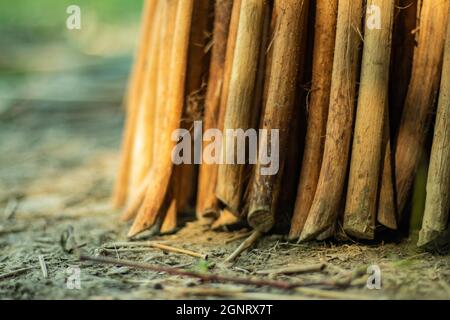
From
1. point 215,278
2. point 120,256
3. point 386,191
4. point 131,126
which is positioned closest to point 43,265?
point 120,256

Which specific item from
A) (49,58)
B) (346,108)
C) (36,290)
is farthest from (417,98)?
(49,58)

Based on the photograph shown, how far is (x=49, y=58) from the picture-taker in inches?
360

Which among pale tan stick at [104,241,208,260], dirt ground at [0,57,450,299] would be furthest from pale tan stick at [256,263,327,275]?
pale tan stick at [104,241,208,260]

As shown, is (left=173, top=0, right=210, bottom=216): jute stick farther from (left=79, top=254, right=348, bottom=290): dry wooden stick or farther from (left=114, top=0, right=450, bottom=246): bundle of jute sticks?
(left=79, top=254, right=348, bottom=290): dry wooden stick

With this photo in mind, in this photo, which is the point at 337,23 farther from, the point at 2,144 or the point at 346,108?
the point at 2,144

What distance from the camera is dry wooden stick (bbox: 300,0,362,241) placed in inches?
118

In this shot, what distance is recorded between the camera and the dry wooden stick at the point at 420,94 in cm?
303

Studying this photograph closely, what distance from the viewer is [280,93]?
313 centimetres

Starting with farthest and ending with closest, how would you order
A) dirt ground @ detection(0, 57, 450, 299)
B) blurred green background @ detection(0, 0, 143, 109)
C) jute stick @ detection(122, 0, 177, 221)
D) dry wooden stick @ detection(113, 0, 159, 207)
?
blurred green background @ detection(0, 0, 143, 109) < dry wooden stick @ detection(113, 0, 159, 207) < jute stick @ detection(122, 0, 177, 221) < dirt ground @ detection(0, 57, 450, 299)

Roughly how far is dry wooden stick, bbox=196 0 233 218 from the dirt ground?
0.20 meters

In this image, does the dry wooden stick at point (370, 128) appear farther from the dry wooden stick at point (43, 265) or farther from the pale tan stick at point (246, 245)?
the dry wooden stick at point (43, 265)

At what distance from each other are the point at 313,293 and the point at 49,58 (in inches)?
285
